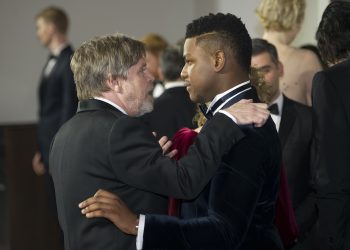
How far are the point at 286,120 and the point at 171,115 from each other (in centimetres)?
80

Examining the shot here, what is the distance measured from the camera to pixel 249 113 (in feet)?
6.99

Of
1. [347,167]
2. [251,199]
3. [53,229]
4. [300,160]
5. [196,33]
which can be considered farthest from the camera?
[53,229]

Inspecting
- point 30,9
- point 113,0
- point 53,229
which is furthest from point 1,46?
point 53,229

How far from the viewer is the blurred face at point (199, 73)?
225 centimetres

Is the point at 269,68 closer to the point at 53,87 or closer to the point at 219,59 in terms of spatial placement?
the point at 219,59

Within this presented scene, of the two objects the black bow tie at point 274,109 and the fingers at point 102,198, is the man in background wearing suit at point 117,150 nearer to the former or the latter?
the fingers at point 102,198

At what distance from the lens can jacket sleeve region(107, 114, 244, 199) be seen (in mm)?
2080

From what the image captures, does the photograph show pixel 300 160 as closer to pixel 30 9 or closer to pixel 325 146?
pixel 325 146

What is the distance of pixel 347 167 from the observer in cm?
270

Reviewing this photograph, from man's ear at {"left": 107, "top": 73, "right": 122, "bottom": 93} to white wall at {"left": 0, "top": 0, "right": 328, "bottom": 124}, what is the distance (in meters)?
4.15

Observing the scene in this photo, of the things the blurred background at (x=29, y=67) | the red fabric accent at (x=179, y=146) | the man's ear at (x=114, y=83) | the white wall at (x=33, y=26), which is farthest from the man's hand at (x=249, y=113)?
the white wall at (x=33, y=26)

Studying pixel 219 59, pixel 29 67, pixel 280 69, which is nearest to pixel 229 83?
pixel 219 59

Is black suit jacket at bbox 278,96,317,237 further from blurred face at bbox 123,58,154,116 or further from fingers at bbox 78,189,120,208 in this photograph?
fingers at bbox 78,189,120,208

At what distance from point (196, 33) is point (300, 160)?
112 cm
